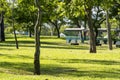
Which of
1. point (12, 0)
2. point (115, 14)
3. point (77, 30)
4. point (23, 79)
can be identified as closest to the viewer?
point (23, 79)

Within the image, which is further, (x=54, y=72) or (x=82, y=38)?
(x=82, y=38)

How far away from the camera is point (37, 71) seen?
715 inches

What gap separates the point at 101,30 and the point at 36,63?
6502cm

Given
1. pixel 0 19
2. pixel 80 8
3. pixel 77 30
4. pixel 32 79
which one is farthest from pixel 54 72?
pixel 77 30

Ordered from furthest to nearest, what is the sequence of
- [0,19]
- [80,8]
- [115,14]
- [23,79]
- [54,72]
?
[115,14] < [0,19] < [80,8] < [54,72] < [23,79]

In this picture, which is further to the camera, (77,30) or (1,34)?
(77,30)

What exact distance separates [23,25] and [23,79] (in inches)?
2539

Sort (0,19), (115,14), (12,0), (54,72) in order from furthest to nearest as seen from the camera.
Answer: (115,14) < (0,19) < (12,0) < (54,72)

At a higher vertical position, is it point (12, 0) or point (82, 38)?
point (12, 0)

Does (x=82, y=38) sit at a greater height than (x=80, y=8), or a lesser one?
lesser

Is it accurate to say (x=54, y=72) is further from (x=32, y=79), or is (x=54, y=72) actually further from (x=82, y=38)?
(x=82, y=38)

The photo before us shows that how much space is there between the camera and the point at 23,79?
14625 millimetres

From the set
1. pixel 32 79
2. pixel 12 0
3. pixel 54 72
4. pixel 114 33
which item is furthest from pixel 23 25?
pixel 32 79

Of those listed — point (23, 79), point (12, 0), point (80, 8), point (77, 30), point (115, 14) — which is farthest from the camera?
point (77, 30)
